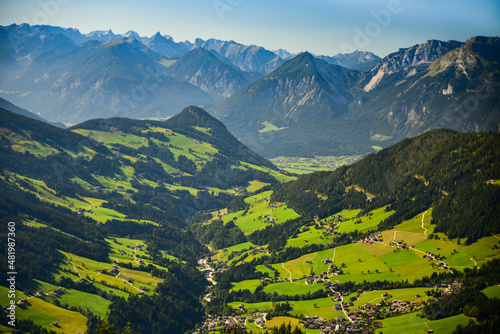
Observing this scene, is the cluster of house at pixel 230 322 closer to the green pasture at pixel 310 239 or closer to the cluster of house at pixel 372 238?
the green pasture at pixel 310 239

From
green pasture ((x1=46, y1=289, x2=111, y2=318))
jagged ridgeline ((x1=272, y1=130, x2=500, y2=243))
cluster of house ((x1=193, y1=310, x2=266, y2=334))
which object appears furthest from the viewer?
jagged ridgeline ((x1=272, y1=130, x2=500, y2=243))

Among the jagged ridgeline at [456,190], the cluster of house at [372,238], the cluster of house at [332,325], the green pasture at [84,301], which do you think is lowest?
the cluster of house at [332,325]

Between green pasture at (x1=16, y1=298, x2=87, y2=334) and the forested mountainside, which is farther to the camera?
the forested mountainside

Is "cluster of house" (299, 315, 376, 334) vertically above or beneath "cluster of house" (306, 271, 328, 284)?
beneath

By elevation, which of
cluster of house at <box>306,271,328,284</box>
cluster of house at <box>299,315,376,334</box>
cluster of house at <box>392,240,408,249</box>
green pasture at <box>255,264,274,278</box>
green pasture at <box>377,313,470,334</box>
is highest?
cluster of house at <box>392,240,408,249</box>

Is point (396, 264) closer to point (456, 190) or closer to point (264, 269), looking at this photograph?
point (456, 190)

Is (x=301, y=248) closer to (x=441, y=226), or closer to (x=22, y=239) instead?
(x=441, y=226)

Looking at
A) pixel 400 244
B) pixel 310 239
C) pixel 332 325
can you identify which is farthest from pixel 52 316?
pixel 400 244

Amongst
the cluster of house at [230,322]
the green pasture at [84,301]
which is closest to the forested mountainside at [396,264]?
the cluster of house at [230,322]

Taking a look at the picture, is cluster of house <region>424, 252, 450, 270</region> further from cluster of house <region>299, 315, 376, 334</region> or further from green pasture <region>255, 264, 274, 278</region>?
green pasture <region>255, 264, 274, 278</region>

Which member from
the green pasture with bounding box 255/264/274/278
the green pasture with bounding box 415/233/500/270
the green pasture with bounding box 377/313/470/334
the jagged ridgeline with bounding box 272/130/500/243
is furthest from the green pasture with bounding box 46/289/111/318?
the jagged ridgeline with bounding box 272/130/500/243

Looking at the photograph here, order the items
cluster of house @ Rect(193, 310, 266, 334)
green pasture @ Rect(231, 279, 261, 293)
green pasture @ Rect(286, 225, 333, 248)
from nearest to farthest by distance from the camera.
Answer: cluster of house @ Rect(193, 310, 266, 334), green pasture @ Rect(231, 279, 261, 293), green pasture @ Rect(286, 225, 333, 248)
